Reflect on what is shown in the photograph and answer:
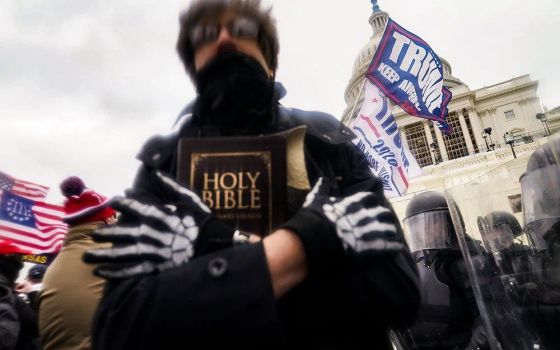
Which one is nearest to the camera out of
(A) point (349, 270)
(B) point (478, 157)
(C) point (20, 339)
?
(A) point (349, 270)

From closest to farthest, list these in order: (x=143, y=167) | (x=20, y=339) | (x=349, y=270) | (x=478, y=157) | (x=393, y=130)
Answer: (x=349, y=270), (x=143, y=167), (x=20, y=339), (x=393, y=130), (x=478, y=157)

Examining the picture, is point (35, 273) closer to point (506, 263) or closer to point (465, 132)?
point (506, 263)

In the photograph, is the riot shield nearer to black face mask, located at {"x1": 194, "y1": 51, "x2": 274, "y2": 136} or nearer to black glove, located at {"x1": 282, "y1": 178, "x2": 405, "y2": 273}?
black glove, located at {"x1": 282, "y1": 178, "x2": 405, "y2": 273}

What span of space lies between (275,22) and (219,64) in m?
0.34

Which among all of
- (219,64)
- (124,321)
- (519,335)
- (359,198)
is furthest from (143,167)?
(519,335)

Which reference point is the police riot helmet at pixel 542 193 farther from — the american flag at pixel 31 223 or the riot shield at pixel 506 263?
the american flag at pixel 31 223

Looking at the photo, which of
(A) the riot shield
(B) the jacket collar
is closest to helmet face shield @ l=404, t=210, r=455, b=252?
(A) the riot shield

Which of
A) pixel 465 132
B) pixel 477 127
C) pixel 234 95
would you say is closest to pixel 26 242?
pixel 234 95

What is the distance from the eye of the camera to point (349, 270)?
898mm

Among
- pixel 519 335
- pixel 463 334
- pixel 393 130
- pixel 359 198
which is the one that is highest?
pixel 393 130

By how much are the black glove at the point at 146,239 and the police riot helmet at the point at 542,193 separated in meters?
Result: 1.82

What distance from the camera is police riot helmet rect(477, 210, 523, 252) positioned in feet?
7.09

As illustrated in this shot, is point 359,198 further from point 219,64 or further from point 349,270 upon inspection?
point 219,64

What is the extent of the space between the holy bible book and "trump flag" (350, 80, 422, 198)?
201 inches
